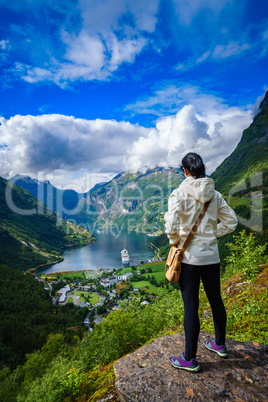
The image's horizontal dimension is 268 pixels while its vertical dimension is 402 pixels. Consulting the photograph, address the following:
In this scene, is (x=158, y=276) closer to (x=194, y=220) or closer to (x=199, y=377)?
(x=199, y=377)

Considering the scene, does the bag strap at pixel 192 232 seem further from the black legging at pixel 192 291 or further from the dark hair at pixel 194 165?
the dark hair at pixel 194 165

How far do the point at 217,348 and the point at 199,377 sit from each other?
0.53 m

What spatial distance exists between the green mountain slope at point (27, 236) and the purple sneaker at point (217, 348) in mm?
115024

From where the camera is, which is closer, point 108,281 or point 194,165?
point 194,165

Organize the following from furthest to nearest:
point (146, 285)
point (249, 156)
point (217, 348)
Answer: point (249, 156) → point (146, 285) → point (217, 348)

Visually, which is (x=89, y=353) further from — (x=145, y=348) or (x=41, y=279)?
(x=41, y=279)

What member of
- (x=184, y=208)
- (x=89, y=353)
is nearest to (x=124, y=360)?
(x=184, y=208)

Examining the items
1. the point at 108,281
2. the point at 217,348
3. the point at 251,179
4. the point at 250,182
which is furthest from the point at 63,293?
the point at 251,179

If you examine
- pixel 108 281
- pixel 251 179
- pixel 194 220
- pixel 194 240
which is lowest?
pixel 108 281

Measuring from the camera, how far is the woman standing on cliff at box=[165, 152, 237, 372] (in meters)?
2.27

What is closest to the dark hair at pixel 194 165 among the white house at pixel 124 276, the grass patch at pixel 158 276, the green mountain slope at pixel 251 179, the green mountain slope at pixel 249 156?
the green mountain slope at pixel 251 179

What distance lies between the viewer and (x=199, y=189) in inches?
90.7

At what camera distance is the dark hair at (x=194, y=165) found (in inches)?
96.3

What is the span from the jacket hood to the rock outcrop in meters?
2.09
